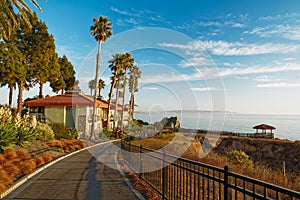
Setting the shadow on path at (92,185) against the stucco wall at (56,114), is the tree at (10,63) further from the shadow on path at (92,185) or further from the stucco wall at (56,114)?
the shadow on path at (92,185)

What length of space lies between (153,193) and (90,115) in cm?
2984

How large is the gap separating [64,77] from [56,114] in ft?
66.4

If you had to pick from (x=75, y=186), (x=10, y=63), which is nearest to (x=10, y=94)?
(x=10, y=63)

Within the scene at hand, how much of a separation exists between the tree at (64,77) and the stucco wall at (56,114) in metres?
16.0

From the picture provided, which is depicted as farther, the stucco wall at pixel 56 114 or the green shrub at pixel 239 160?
the stucco wall at pixel 56 114

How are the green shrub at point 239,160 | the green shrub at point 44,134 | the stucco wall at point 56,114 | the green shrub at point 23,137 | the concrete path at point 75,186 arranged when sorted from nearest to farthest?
the concrete path at point 75,186
the green shrub at point 23,137
the green shrub at point 239,160
the green shrub at point 44,134
the stucco wall at point 56,114

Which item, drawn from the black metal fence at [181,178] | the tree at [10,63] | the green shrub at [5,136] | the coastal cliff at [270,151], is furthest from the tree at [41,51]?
the black metal fence at [181,178]

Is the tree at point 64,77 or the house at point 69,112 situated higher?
the tree at point 64,77

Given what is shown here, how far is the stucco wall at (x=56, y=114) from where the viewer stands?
112 ft

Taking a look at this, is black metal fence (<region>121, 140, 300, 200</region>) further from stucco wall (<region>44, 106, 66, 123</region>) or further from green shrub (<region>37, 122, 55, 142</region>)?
stucco wall (<region>44, 106, 66, 123</region>)

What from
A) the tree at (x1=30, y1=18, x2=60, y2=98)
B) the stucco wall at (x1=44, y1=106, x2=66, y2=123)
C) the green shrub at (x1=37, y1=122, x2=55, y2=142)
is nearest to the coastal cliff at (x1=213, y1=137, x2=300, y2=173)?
the green shrub at (x1=37, y1=122, x2=55, y2=142)

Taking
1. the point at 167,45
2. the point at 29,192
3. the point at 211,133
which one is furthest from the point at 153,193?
the point at 211,133

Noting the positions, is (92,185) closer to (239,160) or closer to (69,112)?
(239,160)

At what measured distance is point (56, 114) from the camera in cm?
3431
